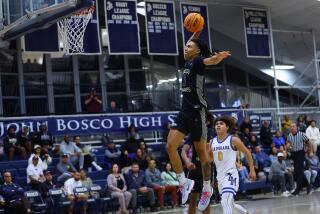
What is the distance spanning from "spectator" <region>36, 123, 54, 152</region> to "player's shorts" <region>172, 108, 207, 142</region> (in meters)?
9.81

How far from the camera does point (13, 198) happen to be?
1361cm

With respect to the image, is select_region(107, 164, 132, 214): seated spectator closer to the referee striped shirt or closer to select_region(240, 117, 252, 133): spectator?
the referee striped shirt

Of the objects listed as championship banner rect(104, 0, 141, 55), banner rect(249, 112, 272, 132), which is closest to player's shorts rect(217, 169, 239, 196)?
championship banner rect(104, 0, 141, 55)

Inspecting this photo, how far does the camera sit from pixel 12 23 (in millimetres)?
15992

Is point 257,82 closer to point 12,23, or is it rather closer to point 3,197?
point 12,23

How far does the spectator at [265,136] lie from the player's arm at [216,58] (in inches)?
527

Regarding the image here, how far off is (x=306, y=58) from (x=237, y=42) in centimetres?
316

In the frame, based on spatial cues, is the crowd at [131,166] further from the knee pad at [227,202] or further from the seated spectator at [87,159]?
the knee pad at [227,202]

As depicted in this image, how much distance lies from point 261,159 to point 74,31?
23.1ft

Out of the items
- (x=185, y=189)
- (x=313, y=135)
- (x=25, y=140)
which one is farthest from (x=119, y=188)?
(x=185, y=189)

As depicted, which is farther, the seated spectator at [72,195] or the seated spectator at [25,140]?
the seated spectator at [25,140]

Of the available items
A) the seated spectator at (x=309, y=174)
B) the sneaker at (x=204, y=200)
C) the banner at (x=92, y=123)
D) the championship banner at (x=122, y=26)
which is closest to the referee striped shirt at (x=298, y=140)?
the seated spectator at (x=309, y=174)

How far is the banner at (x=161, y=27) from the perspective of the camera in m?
19.7

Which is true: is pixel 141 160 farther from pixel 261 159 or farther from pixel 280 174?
pixel 280 174
